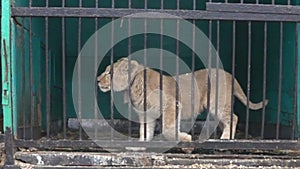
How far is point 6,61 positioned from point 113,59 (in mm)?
1898

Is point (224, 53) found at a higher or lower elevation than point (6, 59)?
higher

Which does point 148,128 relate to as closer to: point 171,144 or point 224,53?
point 171,144

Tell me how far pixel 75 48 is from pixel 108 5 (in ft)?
2.36

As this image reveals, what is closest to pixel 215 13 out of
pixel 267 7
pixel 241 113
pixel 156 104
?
pixel 267 7

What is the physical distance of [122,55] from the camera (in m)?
5.85

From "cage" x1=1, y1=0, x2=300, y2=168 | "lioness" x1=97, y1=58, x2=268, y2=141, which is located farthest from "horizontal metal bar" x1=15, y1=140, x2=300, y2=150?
"lioness" x1=97, y1=58, x2=268, y2=141

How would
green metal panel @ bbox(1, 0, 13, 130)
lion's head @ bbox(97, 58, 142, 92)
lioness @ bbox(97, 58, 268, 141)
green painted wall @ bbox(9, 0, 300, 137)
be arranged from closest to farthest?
green metal panel @ bbox(1, 0, 13, 130) → lioness @ bbox(97, 58, 268, 141) → lion's head @ bbox(97, 58, 142, 92) → green painted wall @ bbox(9, 0, 300, 137)

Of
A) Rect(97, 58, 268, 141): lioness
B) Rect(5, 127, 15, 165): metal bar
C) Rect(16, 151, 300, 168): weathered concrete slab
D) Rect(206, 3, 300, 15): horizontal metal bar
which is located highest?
Rect(206, 3, 300, 15): horizontal metal bar

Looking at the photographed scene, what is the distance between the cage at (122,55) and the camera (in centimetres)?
325

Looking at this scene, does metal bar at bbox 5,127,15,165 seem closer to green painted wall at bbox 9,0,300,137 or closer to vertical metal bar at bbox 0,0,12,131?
vertical metal bar at bbox 0,0,12,131

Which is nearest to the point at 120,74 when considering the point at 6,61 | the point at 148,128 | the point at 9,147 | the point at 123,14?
the point at 148,128

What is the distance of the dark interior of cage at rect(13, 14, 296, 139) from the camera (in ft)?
12.2

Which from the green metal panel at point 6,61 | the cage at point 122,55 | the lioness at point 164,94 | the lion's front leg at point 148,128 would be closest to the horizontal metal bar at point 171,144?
the cage at point 122,55

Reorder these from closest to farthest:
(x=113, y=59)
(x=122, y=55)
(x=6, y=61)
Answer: (x=6, y=61)
(x=113, y=59)
(x=122, y=55)
